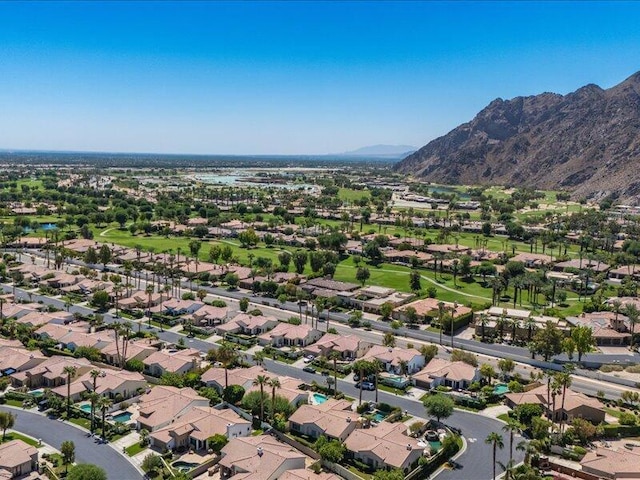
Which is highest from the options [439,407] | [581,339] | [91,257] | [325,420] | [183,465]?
[581,339]

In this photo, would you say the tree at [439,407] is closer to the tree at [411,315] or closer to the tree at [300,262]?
the tree at [411,315]

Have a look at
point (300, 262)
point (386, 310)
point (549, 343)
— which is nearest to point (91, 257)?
point (300, 262)

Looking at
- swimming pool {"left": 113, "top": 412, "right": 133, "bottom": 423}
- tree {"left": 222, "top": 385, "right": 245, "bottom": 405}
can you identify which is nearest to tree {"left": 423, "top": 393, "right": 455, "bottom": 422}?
tree {"left": 222, "top": 385, "right": 245, "bottom": 405}

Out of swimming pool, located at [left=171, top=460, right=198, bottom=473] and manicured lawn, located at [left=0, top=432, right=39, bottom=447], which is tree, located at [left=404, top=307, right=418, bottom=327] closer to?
swimming pool, located at [left=171, top=460, right=198, bottom=473]

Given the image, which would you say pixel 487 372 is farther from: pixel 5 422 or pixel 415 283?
pixel 5 422

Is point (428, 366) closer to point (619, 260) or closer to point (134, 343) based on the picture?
point (134, 343)

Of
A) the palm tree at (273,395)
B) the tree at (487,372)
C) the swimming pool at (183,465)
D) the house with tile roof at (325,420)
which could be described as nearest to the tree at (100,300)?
the palm tree at (273,395)
